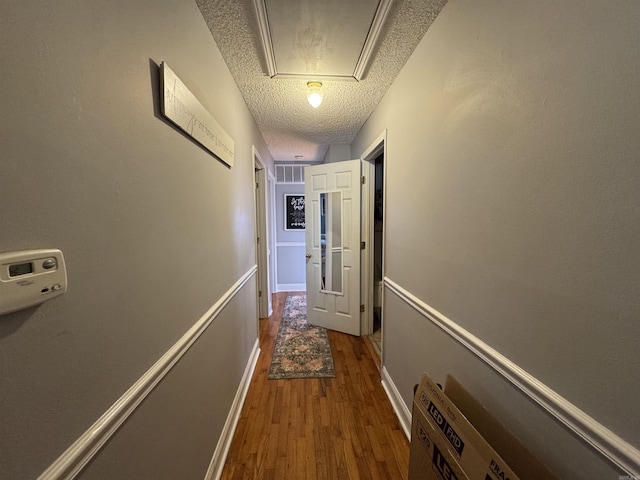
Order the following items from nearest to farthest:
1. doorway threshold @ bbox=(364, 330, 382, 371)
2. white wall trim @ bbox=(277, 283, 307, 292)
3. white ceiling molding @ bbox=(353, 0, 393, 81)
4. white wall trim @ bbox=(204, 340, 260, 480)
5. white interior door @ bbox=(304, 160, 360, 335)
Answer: white ceiling molding @ bbox=(353, 0, 393, 81), white wall trim @ bbox=(204, 340, 260, 480), doorway threshold @ bbox=(364, 330, 382, 371), white interior door @ bbox=(304, 160, 360, 335), white wall trim @ bbox=(277, 283, 307, 292)

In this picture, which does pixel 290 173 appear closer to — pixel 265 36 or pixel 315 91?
pixel 315 91

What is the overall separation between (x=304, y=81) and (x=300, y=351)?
248 cm

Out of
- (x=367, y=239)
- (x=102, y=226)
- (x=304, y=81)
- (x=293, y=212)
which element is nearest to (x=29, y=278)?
(x=102, y=226)

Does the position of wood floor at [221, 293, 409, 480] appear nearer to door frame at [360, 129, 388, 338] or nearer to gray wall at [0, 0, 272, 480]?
gray wall at [0, 0, 272, 480]

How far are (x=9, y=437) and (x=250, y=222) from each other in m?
2.07

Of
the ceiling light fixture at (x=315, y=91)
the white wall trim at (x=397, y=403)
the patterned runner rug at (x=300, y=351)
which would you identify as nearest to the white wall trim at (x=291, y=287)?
the patterned runner rug at (x=300, y=351)

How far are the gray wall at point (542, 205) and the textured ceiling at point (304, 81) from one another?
0.18 meters

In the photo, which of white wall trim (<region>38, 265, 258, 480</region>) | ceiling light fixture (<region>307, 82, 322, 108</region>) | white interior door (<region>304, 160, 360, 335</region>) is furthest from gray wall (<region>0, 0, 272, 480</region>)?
white interior door (<region>304, 160, 360, 335</region>)

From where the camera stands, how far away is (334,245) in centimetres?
313

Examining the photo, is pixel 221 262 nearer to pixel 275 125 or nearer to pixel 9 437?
pixel 9 437

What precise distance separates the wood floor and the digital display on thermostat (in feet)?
5.09

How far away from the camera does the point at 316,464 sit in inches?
57.4

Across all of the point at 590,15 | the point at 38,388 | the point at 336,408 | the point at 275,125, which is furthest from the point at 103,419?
the point at 275,125

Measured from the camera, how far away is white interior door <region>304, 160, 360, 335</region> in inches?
115
